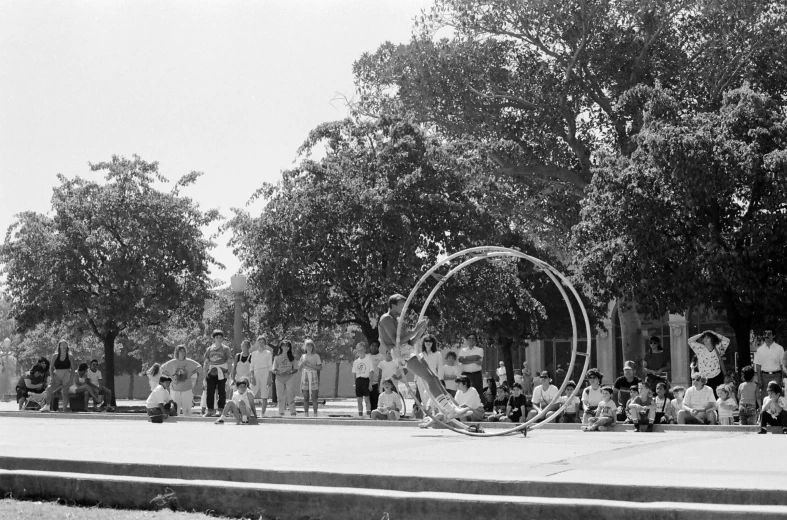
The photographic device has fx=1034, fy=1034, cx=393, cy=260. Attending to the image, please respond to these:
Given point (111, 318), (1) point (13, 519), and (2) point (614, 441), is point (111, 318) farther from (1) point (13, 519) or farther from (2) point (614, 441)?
(1) point (13, 519)

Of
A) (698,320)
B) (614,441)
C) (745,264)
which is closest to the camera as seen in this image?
(614,441)

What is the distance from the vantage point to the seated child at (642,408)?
648 inches

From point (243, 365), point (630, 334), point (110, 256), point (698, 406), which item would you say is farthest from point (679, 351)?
point (698, 406)

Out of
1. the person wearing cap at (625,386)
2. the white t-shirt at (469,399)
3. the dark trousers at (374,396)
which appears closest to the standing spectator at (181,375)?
the dark trousers at (374,396)

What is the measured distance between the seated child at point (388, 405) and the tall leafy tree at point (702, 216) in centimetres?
943

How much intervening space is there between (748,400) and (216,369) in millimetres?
10930

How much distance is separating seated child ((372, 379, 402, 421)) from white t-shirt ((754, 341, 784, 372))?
268 inches

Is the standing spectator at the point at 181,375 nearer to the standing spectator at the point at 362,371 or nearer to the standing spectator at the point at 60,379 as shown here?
the standing spectator at the point at 362,371

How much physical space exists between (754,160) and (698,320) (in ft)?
74.4

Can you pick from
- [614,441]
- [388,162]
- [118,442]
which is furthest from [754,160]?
[118,442]

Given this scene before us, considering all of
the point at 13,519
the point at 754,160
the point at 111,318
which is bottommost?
the point at 13,519

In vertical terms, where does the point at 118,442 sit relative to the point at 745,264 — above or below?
below

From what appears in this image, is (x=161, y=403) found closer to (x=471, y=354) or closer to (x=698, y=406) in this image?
(x=471, y=354)

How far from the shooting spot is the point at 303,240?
29.6 metres
